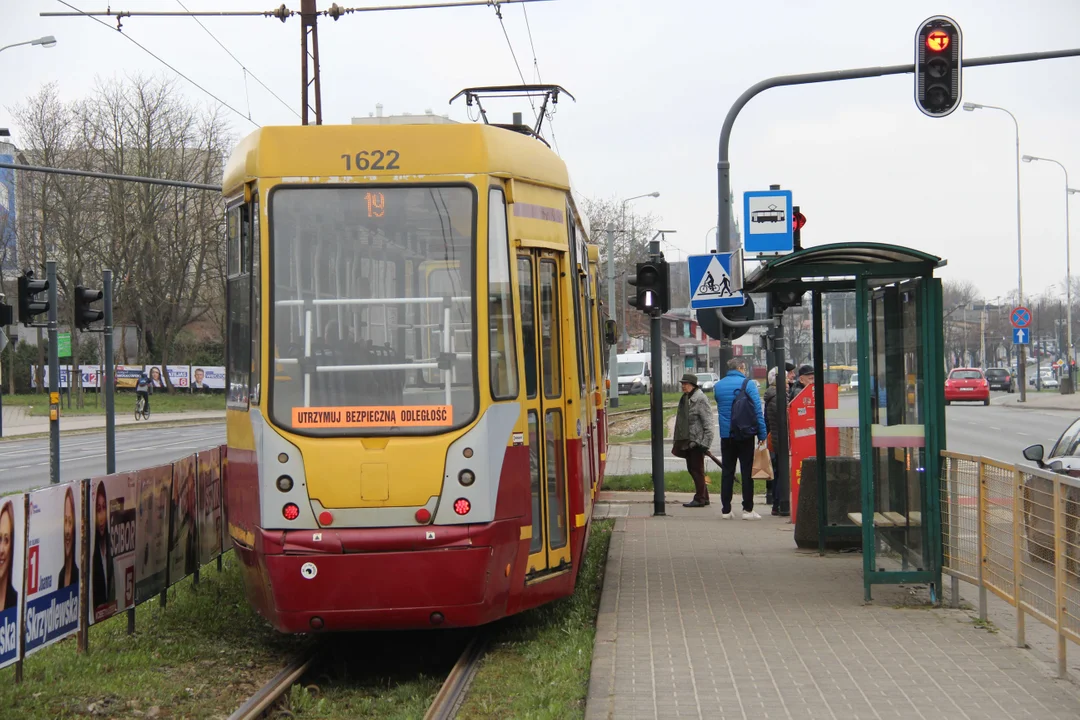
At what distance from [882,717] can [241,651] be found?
4.34 metres

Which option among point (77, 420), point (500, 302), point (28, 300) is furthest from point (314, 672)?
point (77, 420)

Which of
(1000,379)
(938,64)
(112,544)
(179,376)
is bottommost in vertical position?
(1000,379)

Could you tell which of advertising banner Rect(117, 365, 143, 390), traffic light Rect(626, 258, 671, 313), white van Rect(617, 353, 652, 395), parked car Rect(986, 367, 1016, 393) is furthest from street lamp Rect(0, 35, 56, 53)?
parked car Rect(986, 367, 1016, 393)

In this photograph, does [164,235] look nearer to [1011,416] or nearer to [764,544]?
[1011,416]

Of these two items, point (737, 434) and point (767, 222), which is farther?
point (737, 434)

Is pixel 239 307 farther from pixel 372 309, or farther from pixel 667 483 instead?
pixel 667 483

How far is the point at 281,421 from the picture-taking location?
297 inches

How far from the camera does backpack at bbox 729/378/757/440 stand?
1477 cm

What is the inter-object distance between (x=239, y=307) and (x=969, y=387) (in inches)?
1879

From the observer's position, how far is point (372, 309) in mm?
7629

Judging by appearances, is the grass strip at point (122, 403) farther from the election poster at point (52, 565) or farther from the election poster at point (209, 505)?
the election poster at point (52, 565)

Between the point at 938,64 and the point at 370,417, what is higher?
the point at 938,64

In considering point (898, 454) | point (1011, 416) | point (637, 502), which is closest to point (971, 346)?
point (1011, 416)

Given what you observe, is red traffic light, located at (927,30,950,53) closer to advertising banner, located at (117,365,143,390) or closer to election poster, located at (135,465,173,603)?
election poster, located at (135,465,173,603)
